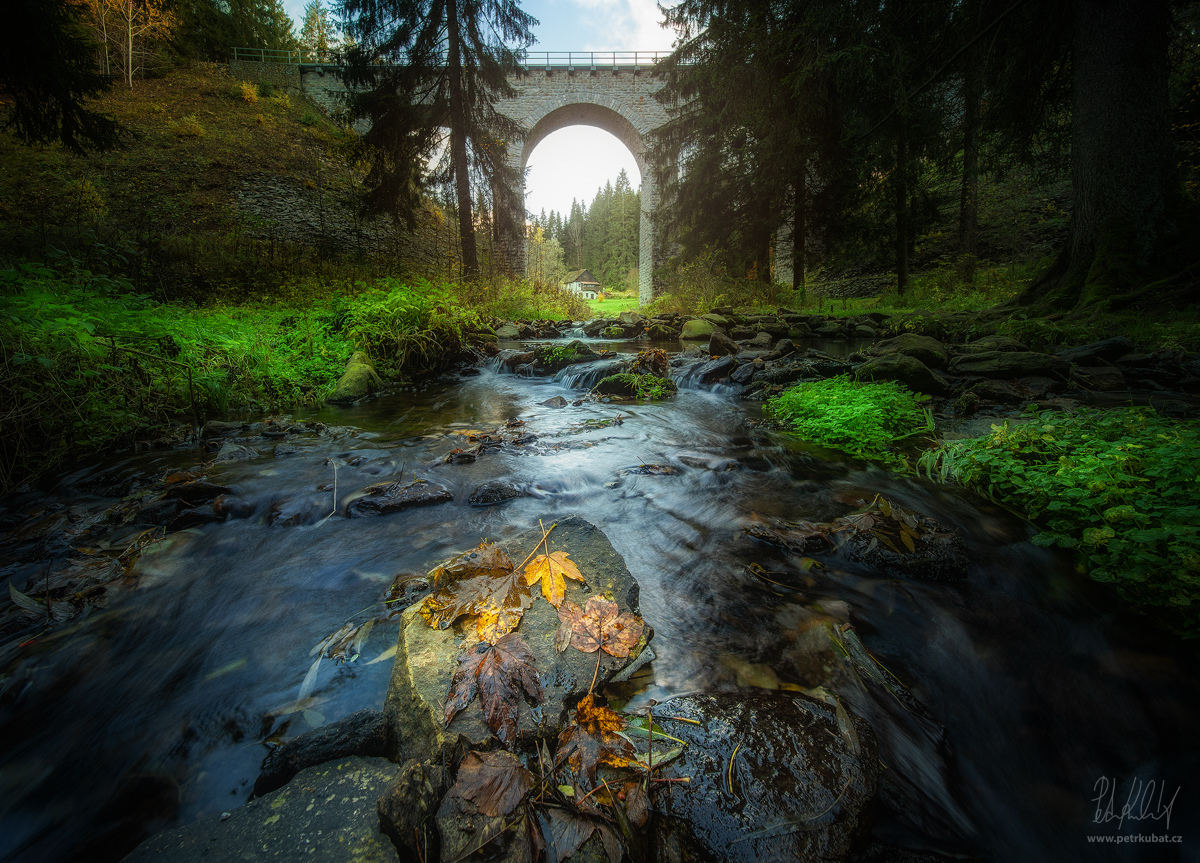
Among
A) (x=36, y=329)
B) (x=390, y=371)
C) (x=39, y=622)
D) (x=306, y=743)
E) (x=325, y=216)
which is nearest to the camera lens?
(x=306, y=743)

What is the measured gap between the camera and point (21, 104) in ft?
17.0

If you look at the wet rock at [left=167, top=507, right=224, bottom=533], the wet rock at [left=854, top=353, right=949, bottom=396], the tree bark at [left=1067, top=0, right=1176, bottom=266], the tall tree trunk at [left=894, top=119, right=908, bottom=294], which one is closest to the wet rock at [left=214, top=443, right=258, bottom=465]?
the wet rock at [left=167, top=507, right=224, bottom=533]

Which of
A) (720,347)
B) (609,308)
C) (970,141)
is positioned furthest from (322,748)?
(609,308)

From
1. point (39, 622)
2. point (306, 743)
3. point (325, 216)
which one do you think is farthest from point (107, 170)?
point (306, 743)

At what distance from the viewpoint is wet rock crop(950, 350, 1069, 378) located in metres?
4.46

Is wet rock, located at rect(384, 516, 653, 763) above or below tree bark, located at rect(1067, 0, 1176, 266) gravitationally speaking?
below

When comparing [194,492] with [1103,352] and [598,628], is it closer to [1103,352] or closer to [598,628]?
[598,628]

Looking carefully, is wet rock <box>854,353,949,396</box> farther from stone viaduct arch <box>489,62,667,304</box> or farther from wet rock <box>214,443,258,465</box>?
stone viaduct arch <box>489,62,667,304</box>

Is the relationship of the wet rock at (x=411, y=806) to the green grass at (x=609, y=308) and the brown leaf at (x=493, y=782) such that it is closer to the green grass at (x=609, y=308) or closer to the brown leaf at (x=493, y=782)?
the brown leaf at (x=493, y=782)

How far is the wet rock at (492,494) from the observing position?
116 inches

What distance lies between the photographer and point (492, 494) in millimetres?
2996

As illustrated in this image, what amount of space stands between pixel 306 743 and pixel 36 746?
954 mm

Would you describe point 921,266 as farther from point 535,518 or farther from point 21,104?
point 21,104

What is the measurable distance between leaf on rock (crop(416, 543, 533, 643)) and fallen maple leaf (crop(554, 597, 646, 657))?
0.48 ft
